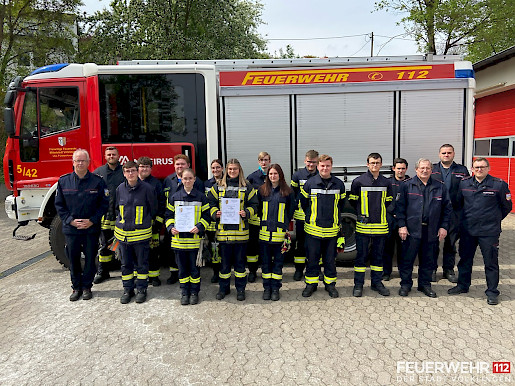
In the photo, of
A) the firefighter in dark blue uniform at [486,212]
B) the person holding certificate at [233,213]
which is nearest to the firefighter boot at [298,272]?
the person holding certificate at [233,213]

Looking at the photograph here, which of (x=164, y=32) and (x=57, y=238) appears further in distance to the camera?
(x=164, y=32)

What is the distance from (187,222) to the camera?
403 cm

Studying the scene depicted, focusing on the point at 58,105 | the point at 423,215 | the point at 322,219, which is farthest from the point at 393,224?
the point at 58,105

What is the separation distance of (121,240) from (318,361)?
2601 mm

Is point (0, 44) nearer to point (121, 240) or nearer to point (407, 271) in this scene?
point (121, 240)

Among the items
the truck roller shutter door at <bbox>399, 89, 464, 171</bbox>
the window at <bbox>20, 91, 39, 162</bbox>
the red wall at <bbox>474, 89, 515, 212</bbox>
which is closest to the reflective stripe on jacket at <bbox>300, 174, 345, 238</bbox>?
the truck roller shutter door at <bbox>399, 89, 464, 171</bbox>

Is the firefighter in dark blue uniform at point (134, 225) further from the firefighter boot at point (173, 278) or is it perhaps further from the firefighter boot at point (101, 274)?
the firefighter boot at point (101, 274)

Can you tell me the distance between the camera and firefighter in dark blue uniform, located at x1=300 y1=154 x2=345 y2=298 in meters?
4.06

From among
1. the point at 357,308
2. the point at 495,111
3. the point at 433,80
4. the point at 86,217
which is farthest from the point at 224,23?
the point at 357,308

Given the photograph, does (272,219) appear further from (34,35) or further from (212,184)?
(34,35)

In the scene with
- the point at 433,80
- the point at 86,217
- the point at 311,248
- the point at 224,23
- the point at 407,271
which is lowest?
the point at 407,271

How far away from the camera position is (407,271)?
14.1 ft

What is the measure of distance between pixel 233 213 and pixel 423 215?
2283 mm

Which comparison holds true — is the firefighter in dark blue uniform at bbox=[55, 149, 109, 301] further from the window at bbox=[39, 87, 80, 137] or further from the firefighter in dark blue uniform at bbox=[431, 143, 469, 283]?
the firefighter in dark blue uniform at bbox=[431, 143, 469, 283]
